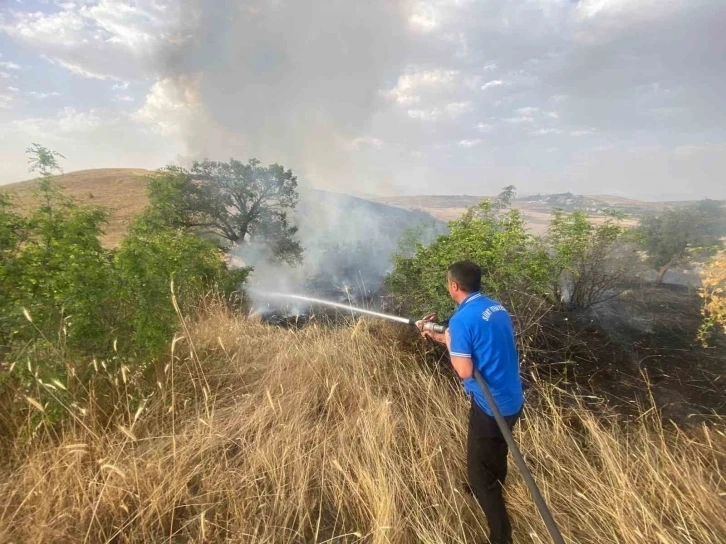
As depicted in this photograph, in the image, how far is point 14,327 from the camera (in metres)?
2.35

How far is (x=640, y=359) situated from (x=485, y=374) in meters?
4.06

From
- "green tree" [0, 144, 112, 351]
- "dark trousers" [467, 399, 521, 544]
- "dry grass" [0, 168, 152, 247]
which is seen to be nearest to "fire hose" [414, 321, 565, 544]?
"dark trousers" [467, 399, 521, 544]

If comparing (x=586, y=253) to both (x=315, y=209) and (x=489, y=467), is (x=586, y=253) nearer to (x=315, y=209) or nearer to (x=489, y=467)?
Result: (x=489, y=467)

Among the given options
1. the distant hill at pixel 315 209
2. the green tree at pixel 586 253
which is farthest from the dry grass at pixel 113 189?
the green tree at pixel 586 253

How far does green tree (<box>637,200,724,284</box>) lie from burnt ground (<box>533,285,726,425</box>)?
11.1 feet

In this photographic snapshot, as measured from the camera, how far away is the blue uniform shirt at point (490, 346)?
2.07 m

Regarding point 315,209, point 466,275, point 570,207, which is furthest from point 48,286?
point 315,209

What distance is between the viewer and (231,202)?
16469 millimetres

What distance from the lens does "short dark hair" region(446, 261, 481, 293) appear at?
2.21 m

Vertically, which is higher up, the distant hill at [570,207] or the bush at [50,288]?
the distant hill at [570,207]

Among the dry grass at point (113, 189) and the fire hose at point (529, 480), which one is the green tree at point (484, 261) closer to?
the fire hose at point (529, 480)

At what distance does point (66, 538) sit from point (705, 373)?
6607 millimetres

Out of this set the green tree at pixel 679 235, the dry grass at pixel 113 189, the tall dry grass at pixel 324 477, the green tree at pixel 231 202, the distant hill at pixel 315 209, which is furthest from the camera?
the distant hill at pixel 315 209

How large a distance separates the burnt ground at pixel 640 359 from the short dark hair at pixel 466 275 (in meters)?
2.15
